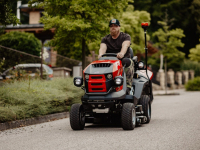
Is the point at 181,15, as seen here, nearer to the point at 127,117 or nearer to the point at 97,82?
the point at 97,82

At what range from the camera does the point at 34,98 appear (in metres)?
11.1

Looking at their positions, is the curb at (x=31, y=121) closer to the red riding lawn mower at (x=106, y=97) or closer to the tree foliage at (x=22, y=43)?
the red riding lawn mower at (x=106, y=97)

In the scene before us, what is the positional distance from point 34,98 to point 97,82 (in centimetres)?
342

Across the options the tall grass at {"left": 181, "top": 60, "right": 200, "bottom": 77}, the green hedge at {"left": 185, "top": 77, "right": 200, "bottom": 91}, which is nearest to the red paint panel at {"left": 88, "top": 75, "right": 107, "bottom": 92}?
the green hedge at {"left": 185, "top": 77, "right": 200, "bottom": 91}

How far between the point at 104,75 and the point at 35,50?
51.5 feet

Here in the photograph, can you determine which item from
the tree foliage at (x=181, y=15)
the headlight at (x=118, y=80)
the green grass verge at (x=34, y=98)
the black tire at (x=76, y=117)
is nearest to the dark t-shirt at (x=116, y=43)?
the headlight at (x=118, y=80)

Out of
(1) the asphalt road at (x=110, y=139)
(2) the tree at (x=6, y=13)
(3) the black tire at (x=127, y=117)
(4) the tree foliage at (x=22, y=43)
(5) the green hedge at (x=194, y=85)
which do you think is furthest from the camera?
(5) the green hedge at (x=194, y=85)

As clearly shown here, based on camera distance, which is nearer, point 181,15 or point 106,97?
point 106,97

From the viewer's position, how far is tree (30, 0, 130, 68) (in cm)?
1575

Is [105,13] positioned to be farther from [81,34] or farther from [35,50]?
[35,50]

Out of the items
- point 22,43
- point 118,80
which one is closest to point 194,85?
point 22,43

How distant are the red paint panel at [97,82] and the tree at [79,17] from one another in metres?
7.42

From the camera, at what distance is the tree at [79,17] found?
15.8 metres

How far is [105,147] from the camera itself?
6164 mm
